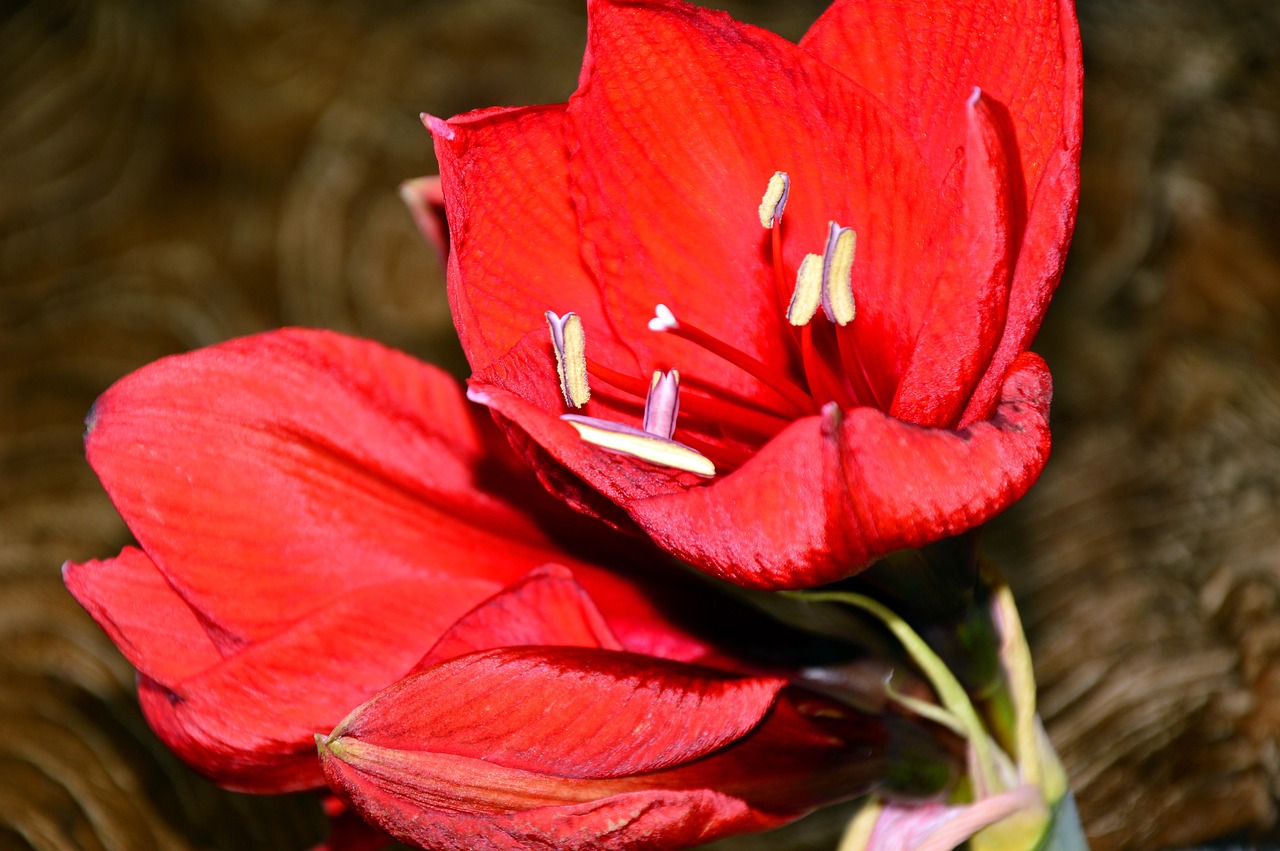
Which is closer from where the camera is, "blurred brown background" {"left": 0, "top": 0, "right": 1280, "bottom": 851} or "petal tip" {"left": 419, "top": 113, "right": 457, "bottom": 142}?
"petal tip" {"left": 419, "top": 113, "right": 457, "bottom": 142}

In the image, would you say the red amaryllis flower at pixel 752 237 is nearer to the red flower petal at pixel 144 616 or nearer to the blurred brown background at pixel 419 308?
the red flower petal at pixel 144 616

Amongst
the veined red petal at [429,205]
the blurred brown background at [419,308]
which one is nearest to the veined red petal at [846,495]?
the veined red petal at [429,205]

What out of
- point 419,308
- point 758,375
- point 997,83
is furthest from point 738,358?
point 419,308

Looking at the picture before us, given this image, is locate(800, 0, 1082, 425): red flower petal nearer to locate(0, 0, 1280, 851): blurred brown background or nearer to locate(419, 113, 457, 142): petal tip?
locate(419, 113, 457, 142): petal tip

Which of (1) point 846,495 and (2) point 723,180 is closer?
(1) point 846,495

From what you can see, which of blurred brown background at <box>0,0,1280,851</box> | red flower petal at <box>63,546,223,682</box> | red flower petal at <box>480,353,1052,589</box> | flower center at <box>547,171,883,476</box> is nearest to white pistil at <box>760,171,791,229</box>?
flower center at <box>547,171,883,476</box>

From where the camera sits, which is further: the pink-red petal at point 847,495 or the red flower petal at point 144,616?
the red flower petal at point 144,616

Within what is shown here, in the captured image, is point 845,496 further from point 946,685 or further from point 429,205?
point 429,205
